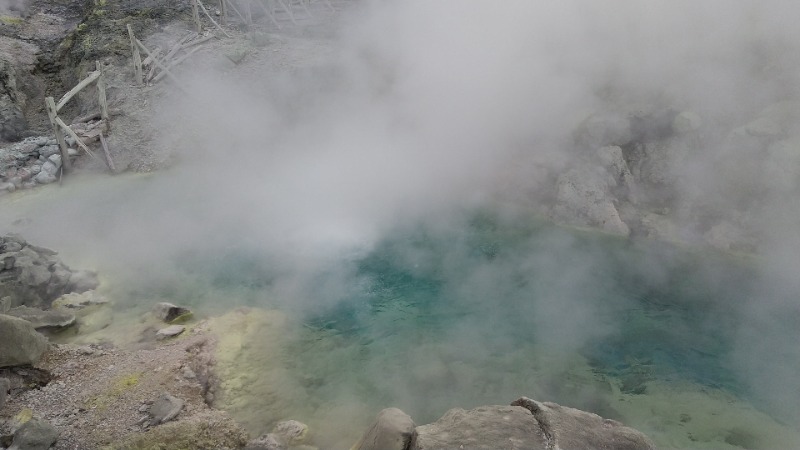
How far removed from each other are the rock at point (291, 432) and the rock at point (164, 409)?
98 centimetres

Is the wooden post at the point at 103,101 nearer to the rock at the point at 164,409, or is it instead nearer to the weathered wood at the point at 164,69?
the weathered wood at the point at 164,69

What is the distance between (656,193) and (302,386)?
7.22 metres

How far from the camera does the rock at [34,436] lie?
411cm

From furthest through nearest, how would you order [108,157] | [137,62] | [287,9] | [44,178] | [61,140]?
[287,9]
[137,62]
[108,157]
[61,140]
[44,178]

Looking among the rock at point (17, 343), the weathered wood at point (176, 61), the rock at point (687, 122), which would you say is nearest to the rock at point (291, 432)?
the rock at point (17, 343)

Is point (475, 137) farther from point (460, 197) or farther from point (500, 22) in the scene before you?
point (500, 22)

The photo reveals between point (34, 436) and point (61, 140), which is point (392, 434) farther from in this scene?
point (61, 140)

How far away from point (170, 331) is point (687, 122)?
9.04m

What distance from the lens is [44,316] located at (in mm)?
6078

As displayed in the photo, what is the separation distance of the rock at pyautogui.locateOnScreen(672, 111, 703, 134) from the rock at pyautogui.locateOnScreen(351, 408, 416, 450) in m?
7.63

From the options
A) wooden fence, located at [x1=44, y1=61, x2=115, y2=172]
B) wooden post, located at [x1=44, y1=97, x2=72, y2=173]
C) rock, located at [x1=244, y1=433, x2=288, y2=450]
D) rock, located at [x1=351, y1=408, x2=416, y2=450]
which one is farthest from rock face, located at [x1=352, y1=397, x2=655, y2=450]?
wooden post, located at [x1=44, y1=97, x2=72, y2=173]

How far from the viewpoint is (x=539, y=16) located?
10234 mm

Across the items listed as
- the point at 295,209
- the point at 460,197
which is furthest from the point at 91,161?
the point at 460,197

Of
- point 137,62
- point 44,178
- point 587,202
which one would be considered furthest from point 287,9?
point 587,202
